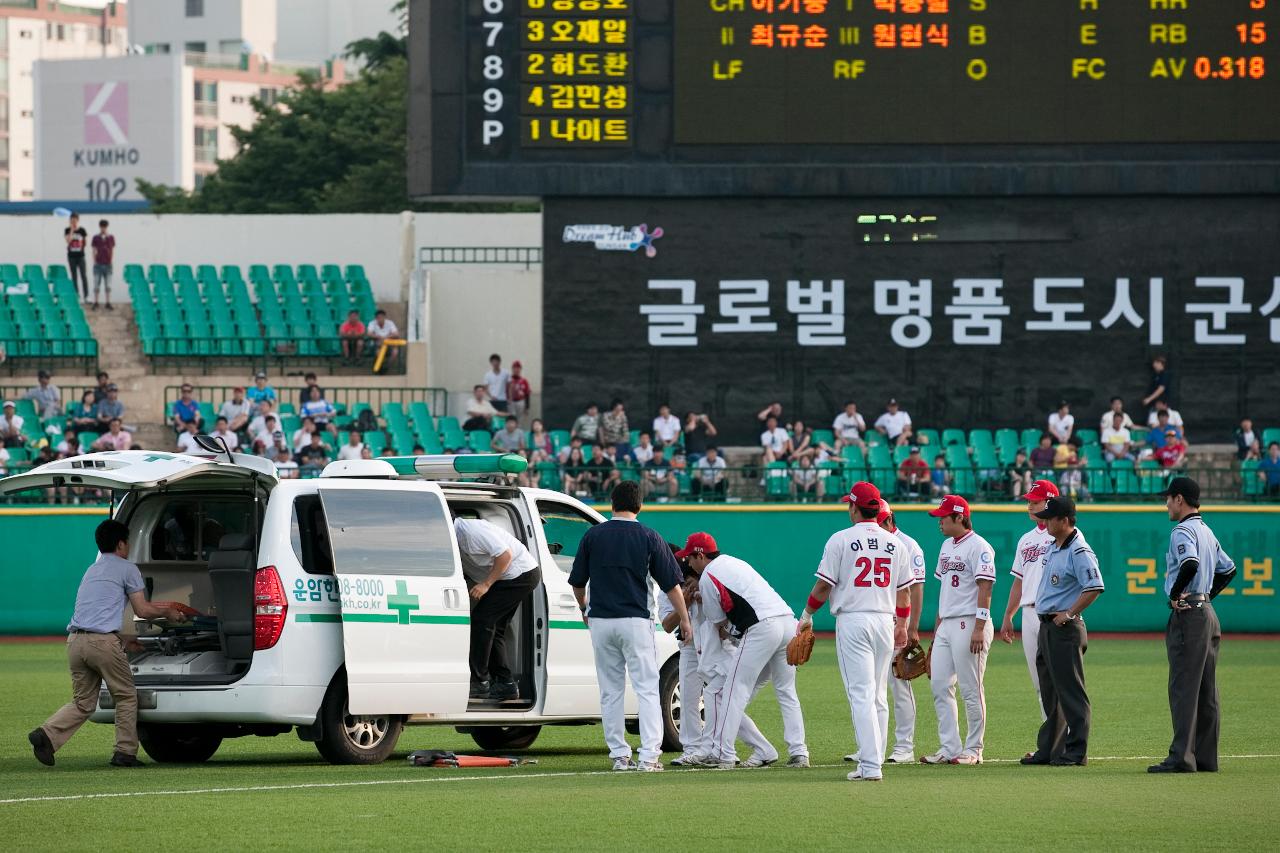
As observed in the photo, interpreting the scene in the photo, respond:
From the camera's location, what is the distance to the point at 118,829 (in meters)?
9.27

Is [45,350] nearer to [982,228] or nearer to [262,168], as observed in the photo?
[982,228]

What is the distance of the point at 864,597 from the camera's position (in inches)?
454

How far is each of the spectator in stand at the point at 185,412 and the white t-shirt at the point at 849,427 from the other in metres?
8.77

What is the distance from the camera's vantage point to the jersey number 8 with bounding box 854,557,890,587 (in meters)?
11.5

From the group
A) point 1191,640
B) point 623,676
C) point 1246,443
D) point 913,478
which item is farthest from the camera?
point 1246,443

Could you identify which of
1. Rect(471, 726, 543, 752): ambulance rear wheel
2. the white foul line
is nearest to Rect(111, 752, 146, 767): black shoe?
the white foul line

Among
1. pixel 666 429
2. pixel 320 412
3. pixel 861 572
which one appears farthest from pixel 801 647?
pixel 320 412

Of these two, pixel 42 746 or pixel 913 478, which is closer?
pixel 42 746

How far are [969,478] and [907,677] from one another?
42.2ft

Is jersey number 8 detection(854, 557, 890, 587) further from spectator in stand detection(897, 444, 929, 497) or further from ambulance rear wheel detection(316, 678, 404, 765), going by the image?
spectator in stand detection(897, 444, 929, 497)

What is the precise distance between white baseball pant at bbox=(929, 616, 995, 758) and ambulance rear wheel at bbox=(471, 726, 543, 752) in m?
3.18

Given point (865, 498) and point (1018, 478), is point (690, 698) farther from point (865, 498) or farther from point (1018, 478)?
point (1018, 478)

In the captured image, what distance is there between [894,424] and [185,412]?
9.73 metres

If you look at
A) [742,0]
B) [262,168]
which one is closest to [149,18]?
[262,168]
